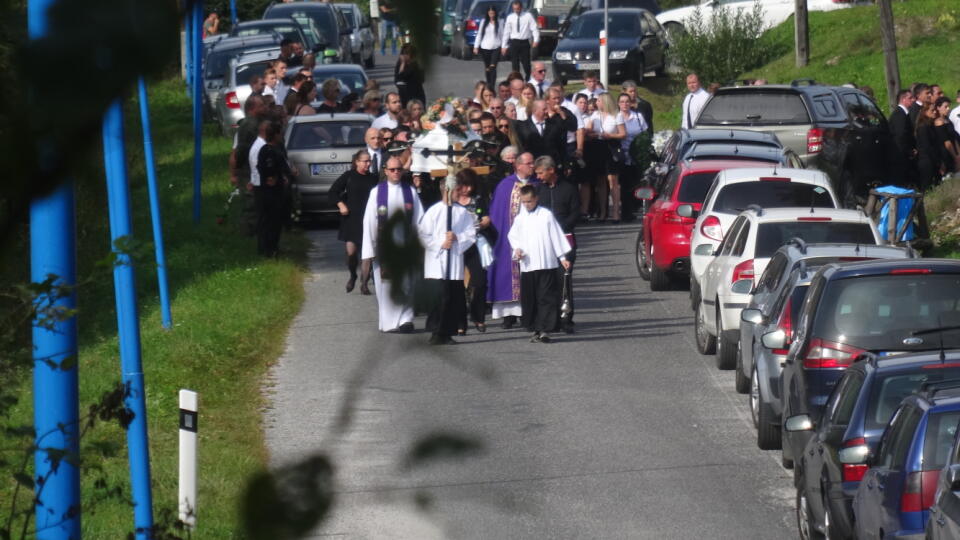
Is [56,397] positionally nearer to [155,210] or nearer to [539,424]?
[539,424]

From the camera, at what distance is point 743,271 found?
14.5 m

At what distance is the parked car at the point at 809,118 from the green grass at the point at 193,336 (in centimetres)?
679

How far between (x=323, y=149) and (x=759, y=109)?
21.6 ft

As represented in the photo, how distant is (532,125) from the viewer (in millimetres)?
21422

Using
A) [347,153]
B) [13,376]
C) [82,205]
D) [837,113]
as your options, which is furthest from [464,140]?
[82,205]

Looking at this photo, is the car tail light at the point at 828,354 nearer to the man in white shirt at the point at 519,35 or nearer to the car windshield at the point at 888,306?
the car windshield at the point at 888,306

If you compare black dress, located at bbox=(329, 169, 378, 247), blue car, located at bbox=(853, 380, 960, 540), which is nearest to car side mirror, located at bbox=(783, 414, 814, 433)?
blue car, located at bbox=(853, 380, 960, 540)

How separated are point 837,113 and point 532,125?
5312mm

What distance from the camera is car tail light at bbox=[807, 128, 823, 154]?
75.5 feet

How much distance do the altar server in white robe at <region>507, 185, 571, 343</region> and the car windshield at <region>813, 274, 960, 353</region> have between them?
5.42 m

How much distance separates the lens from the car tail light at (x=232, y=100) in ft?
101

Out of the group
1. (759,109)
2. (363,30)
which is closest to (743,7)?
(759,109)

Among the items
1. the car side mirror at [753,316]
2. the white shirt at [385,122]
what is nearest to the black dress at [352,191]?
the white shirt at [385,122]

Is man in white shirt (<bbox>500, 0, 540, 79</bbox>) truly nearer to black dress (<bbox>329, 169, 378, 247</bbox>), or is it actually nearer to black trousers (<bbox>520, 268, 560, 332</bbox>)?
black dress (<bbox>329, 169, 378, 247</bbox>)
